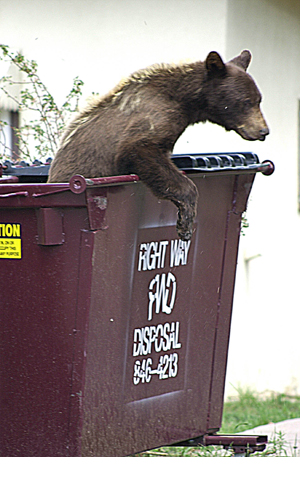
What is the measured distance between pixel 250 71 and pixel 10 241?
13.2 feet

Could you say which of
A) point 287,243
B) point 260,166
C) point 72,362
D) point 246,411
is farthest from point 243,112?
point 287,243

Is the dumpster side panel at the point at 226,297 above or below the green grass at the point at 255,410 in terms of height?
above

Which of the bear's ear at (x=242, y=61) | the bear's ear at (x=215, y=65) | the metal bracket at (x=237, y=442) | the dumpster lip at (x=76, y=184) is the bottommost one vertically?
the metal bracket at (x=237, y=442)

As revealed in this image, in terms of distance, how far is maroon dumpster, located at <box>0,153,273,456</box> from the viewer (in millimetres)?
2879

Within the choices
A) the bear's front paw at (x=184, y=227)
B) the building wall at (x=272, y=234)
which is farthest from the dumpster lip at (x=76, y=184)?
the building wall at (x=272, y=234)

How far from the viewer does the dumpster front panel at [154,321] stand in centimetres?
298

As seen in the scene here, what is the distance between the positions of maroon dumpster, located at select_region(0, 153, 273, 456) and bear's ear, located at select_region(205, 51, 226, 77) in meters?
0.43

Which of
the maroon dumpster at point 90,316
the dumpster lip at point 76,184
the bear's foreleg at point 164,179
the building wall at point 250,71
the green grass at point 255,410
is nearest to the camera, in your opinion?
the dumpster lip at point 76,184

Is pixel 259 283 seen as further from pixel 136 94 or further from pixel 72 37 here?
pixel 136 94

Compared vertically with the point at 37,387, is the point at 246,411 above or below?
below

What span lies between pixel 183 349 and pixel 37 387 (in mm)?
793

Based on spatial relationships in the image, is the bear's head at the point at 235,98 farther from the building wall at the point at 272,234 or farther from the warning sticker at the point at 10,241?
the building wall at the point at 272,234

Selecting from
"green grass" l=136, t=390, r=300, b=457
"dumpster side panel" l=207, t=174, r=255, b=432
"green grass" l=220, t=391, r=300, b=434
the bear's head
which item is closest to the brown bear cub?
the bear's head

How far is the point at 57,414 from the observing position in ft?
9.70
